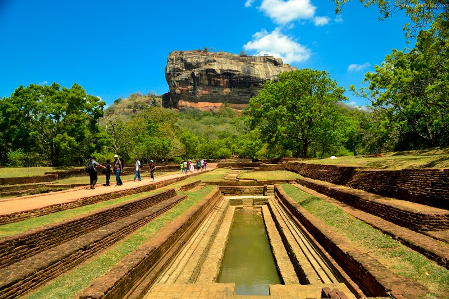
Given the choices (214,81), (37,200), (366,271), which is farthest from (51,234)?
(214,81)

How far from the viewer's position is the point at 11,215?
21.2 ft

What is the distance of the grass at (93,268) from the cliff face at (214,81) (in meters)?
129

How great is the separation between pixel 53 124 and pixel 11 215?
21.8m

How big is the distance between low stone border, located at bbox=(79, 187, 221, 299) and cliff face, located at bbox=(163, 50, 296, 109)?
129 metres

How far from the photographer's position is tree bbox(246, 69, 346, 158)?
25844 millimetres

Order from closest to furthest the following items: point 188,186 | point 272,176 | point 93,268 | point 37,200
Result: 1. point 93,268
2. point 37,200
3. point 188,186
4. point 272,176

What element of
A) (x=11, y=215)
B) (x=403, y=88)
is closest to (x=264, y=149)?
(x=403, y=88)

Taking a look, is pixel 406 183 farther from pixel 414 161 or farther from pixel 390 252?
pixel 390 252

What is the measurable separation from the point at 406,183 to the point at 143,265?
7022 millimetres

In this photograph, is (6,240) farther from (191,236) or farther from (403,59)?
(403,59)

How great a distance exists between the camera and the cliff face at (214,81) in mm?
133750

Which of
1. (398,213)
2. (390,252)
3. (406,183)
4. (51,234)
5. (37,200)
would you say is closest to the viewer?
(390,252)

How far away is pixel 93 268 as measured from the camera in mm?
4793

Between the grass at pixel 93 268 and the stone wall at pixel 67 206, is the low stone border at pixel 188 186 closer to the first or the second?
the stone wall at pixel 67 206
